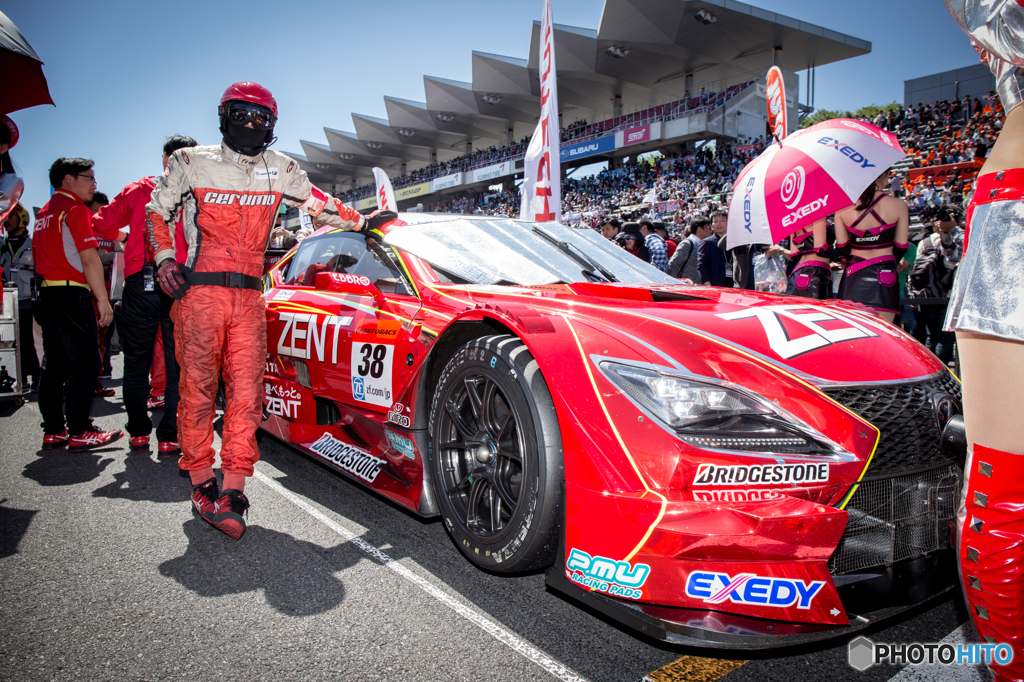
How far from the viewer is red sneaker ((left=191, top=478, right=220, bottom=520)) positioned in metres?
2.60

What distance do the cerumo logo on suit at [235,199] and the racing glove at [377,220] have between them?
1.56 feet

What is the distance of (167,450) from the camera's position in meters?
3.82

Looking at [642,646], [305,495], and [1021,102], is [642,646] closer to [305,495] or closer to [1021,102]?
[1021,102]

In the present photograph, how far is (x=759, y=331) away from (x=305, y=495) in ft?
7.44

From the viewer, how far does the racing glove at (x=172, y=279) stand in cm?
269

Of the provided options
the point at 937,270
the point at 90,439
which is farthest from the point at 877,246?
the point at 90,439

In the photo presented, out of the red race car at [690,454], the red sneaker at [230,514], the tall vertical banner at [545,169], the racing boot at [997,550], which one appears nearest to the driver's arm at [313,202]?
the red race car at [690,454]

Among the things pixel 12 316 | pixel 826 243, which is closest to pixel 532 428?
pixel 826 243

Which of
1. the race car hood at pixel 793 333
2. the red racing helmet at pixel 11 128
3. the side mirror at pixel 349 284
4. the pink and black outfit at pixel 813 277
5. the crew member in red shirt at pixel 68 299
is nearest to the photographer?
the race car hood at pixel 793 333

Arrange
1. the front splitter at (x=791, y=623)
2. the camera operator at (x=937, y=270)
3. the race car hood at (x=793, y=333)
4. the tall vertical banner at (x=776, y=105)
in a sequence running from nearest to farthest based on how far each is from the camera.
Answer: the front splitter at (x=791, y=623)
the race car hood at (x=793, y=333)
the tall vertical banner at (x=776, y=105)
the camera operator at (x=937, y=270)

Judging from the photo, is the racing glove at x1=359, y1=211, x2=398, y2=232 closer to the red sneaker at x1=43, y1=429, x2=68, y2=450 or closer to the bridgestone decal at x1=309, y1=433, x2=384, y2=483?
the bridgestone decal at x1=309, y1=433, x2=384, y2=483

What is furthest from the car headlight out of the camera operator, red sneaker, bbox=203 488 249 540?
the camera operator

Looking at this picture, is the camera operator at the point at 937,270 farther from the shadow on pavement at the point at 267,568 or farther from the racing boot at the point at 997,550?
the shadow on pavement at the point at 267,568

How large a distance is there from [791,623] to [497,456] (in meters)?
0.97
